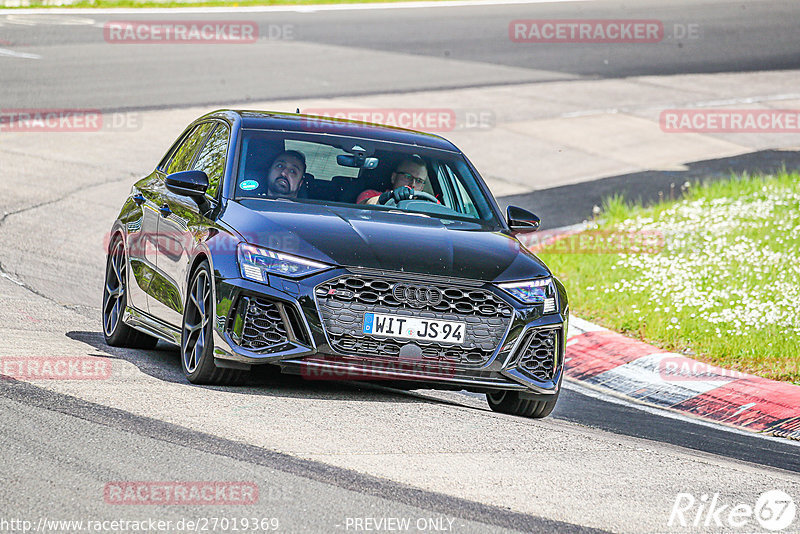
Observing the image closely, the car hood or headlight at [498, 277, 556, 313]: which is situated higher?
the car hood

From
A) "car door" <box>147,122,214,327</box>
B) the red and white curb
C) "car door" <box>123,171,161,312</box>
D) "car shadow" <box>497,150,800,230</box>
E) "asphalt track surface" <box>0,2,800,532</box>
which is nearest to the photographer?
"asphalt track surface" <box>0,2,800,532</box>

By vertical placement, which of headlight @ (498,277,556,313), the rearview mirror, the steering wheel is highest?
the rearview mirror

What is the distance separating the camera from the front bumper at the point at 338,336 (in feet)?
22.1

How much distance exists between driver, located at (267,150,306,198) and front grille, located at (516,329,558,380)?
1.70 metres

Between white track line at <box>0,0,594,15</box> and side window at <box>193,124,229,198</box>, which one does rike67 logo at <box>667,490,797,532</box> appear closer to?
side window at <box>193,124,229,198</box>

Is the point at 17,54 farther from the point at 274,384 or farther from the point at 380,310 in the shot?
the point at 380,310

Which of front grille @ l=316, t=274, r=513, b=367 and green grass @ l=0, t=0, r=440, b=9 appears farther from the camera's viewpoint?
green grass @ l=0, t=0, r=440, b=9

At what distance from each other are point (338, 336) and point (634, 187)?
10.9 meters

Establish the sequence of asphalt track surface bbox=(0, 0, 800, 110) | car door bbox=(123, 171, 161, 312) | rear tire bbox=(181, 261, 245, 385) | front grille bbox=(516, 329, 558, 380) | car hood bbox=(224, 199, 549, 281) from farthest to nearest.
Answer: asphalt track surface bbox=(0, 0, 800, 110)
car door bbox=(123, 171, 161, 312)
front grille bbox=(516, 329, 558, 380)
rear tire bbox=(181, 261, 245, 385)
car hood bbox=(224, 199, 549, 281)

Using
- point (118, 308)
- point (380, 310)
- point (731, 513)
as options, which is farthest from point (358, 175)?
point (731, 513)

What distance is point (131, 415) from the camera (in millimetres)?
6160

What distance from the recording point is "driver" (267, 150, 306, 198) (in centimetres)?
780

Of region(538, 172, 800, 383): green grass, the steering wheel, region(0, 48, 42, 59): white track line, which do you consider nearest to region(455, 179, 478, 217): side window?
the steering wheel

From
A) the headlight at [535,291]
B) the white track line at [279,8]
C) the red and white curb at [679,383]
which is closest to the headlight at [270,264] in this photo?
the headlight at [535,291]
